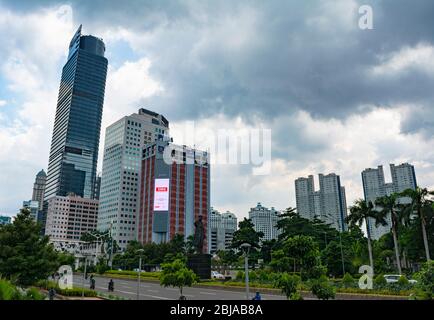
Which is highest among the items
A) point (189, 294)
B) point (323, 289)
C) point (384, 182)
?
point (384, 182)

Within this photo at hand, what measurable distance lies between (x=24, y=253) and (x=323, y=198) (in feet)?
410

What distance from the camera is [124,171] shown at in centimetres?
15650

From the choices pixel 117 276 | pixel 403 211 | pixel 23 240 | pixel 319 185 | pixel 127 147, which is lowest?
pixel 117 276

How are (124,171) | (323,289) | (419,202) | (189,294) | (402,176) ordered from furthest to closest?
(124,171) < (402,176) < (419,202) < (189,294) < (323,289)

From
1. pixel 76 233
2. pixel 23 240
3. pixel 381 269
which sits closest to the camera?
pixel 23 240

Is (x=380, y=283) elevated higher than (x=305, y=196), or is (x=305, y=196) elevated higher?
(x=305, y=196)

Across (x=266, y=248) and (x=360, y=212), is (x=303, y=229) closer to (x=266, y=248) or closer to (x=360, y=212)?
(x=266, y=248)

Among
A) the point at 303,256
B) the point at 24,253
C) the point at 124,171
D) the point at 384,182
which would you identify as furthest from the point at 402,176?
the point at 124,171

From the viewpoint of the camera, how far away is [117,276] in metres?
63.0

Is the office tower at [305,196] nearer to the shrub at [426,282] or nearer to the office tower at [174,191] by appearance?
the office tower at [174,191]

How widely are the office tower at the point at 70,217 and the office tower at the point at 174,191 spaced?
6357cm

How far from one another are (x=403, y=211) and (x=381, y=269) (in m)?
12.9
